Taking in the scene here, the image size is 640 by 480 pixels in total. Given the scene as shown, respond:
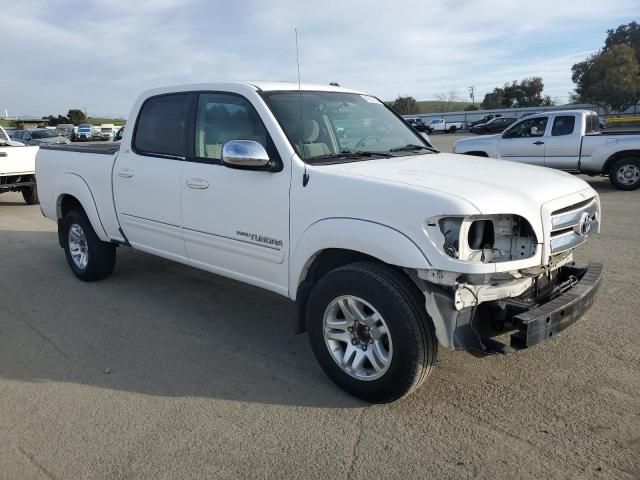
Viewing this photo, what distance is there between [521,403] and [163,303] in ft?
11.3

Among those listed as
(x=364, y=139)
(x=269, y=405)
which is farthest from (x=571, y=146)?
(x=269, y=405)

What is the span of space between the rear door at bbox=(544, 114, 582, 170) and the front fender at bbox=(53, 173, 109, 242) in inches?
405

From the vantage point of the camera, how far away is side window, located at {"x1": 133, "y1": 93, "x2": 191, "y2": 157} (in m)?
4.61

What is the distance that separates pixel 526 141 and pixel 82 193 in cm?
1053

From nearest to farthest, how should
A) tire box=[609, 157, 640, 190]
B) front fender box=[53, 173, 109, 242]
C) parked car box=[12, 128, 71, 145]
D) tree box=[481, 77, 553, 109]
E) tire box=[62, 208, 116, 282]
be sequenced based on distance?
1. front fender box=[53, 173, 109, 242]
2. tire box=[62, 208, 116, 282]
3. tire box=[609, 157, 640, 190]
4. parked car box=[12, 128, 71, 145]
5. tree box=[481, 77, 553, 109]

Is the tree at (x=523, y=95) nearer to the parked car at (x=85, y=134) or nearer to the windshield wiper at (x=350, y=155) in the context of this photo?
the parked car at (x=85, y=134)

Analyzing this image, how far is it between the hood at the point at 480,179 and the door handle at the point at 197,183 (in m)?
1.11

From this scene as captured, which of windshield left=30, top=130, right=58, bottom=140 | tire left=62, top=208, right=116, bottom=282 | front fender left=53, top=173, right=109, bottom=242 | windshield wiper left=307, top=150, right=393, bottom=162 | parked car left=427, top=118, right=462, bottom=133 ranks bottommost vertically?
parked car left=427, top=118, right=462, bottom=133

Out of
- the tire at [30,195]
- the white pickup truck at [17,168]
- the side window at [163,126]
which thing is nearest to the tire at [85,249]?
the side window at [163,126]

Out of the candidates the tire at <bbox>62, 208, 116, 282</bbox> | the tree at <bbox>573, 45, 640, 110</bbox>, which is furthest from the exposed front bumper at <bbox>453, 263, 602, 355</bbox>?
the tree at <bbox>573, 45, 640, 110</bbox>

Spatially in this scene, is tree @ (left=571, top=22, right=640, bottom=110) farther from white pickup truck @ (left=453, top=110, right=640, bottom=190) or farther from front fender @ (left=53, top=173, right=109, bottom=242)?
front fender @ (left=53, top=173, right=109, bottom=242)

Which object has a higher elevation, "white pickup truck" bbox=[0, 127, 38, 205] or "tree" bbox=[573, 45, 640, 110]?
"tree" bbox=[573, 45, 640, 110]

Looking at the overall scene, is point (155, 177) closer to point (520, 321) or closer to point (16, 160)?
point (520, 321)

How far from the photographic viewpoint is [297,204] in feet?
11.6
